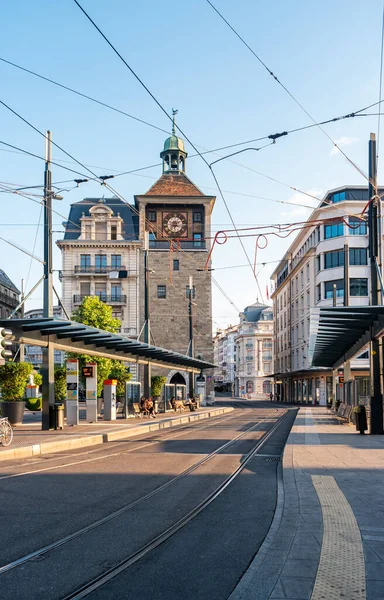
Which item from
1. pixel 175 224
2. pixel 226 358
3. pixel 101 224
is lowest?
pixel 226 358

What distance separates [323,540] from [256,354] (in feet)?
433

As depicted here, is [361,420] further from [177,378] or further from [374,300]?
[177,378]

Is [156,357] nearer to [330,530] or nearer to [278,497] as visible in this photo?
[278,497]

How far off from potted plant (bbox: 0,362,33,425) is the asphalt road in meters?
11.5

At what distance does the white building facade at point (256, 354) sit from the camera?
13600 cm

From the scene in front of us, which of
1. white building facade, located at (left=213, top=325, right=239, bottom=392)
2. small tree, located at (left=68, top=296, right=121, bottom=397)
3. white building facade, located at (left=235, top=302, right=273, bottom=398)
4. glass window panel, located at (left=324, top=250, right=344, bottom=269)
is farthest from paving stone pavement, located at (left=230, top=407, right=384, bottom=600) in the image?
white building facade, located at (left=213, top=325, right=239, bottom=392)

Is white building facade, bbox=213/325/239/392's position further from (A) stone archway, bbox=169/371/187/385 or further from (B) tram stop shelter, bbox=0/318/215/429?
(B) tram stop shelter, bbox=0/318/215/429

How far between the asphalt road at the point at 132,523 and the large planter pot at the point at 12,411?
11.6 m

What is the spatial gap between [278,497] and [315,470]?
2.38m

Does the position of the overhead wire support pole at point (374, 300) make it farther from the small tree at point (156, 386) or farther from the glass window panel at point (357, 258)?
the glass window panel at point (357, 258)

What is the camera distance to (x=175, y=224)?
8012 centimetres

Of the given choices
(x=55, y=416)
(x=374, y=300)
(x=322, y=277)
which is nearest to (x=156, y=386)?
(x=55, y=416)

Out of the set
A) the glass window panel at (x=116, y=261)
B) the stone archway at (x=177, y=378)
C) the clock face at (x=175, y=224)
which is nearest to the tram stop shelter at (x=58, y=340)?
the glass window panel at (x=116, y=261)

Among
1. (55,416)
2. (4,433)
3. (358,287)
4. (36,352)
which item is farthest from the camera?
(36,352)
